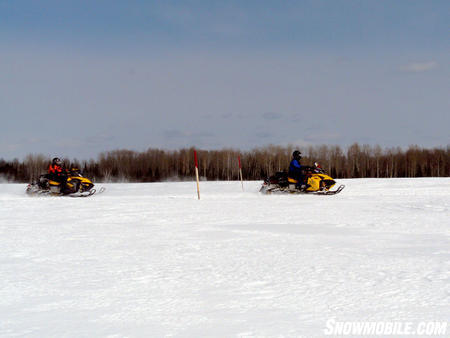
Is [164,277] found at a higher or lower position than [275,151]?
lower

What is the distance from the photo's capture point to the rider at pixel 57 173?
1723cm

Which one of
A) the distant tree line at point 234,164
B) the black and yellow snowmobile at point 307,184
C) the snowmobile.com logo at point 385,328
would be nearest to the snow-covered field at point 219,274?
the snowmobile.com logo at point 385,328

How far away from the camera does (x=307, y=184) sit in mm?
16266

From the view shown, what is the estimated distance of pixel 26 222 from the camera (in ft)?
32.3

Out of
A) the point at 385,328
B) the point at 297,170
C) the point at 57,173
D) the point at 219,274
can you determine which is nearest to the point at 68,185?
the point at 57,173

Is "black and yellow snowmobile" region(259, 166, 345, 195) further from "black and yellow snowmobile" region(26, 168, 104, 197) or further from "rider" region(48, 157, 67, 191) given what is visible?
"rider" region(48, 157, 67, 191)

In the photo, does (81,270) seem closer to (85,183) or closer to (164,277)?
(164,277)

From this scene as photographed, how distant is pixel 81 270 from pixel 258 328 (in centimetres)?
260

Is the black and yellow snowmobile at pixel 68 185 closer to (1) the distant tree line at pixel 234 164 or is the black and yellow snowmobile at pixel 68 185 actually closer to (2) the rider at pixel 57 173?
(2) the rider at pixel 57 173

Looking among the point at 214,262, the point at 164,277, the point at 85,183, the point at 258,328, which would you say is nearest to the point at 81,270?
the point at 164,277

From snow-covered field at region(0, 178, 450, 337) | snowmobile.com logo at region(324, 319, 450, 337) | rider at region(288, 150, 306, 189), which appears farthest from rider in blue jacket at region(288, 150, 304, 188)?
snowmobile.com logo at region(324, 319, 450, 337)

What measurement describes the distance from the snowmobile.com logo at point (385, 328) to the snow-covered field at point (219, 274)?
0.09 metres

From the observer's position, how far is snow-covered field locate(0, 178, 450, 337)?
344 centimetres

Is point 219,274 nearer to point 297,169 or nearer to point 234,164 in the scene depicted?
point 297,169
